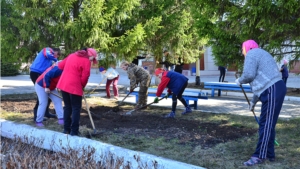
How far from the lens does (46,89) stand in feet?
20.3

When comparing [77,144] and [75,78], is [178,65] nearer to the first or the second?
[75,78]

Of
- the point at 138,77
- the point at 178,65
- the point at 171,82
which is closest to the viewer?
the point at 171,82

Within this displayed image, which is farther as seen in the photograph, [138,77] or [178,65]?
[178,65]

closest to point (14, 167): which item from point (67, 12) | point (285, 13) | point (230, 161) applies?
point (230, 161)

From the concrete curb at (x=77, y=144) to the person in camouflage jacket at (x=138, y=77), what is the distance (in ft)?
9.81

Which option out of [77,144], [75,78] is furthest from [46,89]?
[77,144]

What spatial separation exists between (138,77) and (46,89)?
302 cm

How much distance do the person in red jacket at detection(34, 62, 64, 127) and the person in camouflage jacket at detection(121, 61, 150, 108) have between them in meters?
2.08

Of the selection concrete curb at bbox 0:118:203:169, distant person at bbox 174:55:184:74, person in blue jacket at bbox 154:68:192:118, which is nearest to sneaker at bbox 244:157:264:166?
concrete curb at bbox 0:118:203:169

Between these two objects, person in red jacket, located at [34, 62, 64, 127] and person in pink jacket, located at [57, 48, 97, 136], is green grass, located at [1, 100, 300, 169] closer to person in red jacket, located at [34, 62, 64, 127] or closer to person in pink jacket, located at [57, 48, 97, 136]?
person in red jacket, located at [34, 62, 64, 127]

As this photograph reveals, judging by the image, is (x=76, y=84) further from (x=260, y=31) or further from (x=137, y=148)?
(x=260, y=31)

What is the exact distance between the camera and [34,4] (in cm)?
1050

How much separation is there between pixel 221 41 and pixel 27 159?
5507 mm

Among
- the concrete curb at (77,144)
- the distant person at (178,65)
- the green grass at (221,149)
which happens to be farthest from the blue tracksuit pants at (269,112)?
the distant person at (178,65)
